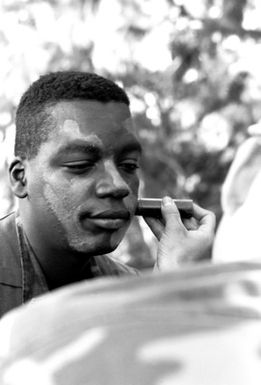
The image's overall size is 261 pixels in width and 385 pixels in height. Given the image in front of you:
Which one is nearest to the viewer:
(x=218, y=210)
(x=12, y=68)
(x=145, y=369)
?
(x=145, y=369)

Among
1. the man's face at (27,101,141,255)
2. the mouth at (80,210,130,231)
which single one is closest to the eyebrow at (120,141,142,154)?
the man's face at (27,101,141,255)

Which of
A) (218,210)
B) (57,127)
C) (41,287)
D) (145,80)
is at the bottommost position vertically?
(218,210)

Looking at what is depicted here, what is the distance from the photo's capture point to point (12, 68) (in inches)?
348

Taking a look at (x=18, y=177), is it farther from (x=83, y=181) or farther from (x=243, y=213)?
(x=243, y=213)

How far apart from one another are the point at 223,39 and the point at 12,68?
227 centimetres

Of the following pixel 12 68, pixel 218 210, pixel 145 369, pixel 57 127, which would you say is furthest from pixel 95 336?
pixel 218 210

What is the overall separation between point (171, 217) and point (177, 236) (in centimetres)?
9

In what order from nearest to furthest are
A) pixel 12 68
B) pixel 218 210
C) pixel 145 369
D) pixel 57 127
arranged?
pixel 145 369
pixel 57 127
pixel 12 68
pixel 218 210

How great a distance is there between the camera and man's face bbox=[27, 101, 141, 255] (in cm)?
315

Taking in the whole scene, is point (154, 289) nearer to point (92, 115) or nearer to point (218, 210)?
point (92, 115)

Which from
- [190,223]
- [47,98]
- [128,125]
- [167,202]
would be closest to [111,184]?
[128,125]

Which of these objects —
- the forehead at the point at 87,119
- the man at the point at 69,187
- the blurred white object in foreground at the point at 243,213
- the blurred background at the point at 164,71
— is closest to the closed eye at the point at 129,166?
the man at the point at 69,187

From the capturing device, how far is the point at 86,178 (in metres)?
3.14

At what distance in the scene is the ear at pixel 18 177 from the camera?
11.2 feet
